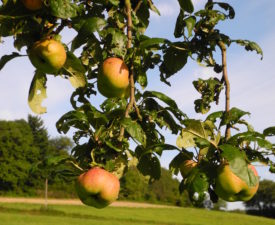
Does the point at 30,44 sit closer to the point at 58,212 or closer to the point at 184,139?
the point at 184,139

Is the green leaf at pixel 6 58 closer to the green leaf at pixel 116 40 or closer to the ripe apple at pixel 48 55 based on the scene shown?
the ripe apple at pixel 48 55

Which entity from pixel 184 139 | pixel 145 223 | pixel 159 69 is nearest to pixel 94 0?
pixel 159 69

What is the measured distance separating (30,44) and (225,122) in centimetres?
103

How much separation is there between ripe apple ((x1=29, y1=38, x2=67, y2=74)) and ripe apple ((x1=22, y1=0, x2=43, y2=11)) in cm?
15

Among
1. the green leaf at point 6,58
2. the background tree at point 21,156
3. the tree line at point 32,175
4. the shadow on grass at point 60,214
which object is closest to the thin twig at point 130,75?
the green leaf at point 6,58

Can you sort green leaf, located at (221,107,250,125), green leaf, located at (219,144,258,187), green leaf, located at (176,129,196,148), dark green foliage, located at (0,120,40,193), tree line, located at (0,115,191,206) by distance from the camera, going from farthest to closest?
tree line, located at (0,115,191,206), dark green foliage, located at (0,120,40,193), green leaf, located at (176,129,196,148), green leaf, located at (221,107,250,125), green leaf, located at (219,144,258,187)

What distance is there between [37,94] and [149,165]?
0.74 m

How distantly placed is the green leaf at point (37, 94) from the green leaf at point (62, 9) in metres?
0.49

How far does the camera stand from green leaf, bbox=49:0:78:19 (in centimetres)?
171

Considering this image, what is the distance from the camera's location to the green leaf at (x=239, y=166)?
1548mm

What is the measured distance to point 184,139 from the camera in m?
1.96

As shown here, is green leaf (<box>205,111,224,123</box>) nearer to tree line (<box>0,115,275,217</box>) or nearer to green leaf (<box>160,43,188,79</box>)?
green leaf (<box>160,43,188,79</box>)

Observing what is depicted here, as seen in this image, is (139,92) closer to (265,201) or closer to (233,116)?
(233,116)

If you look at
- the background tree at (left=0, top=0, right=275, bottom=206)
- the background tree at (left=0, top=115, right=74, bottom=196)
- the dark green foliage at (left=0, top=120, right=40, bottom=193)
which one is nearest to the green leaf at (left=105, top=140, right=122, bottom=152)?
the background tree at (left=0, top=0, right=275, bottom=206)
